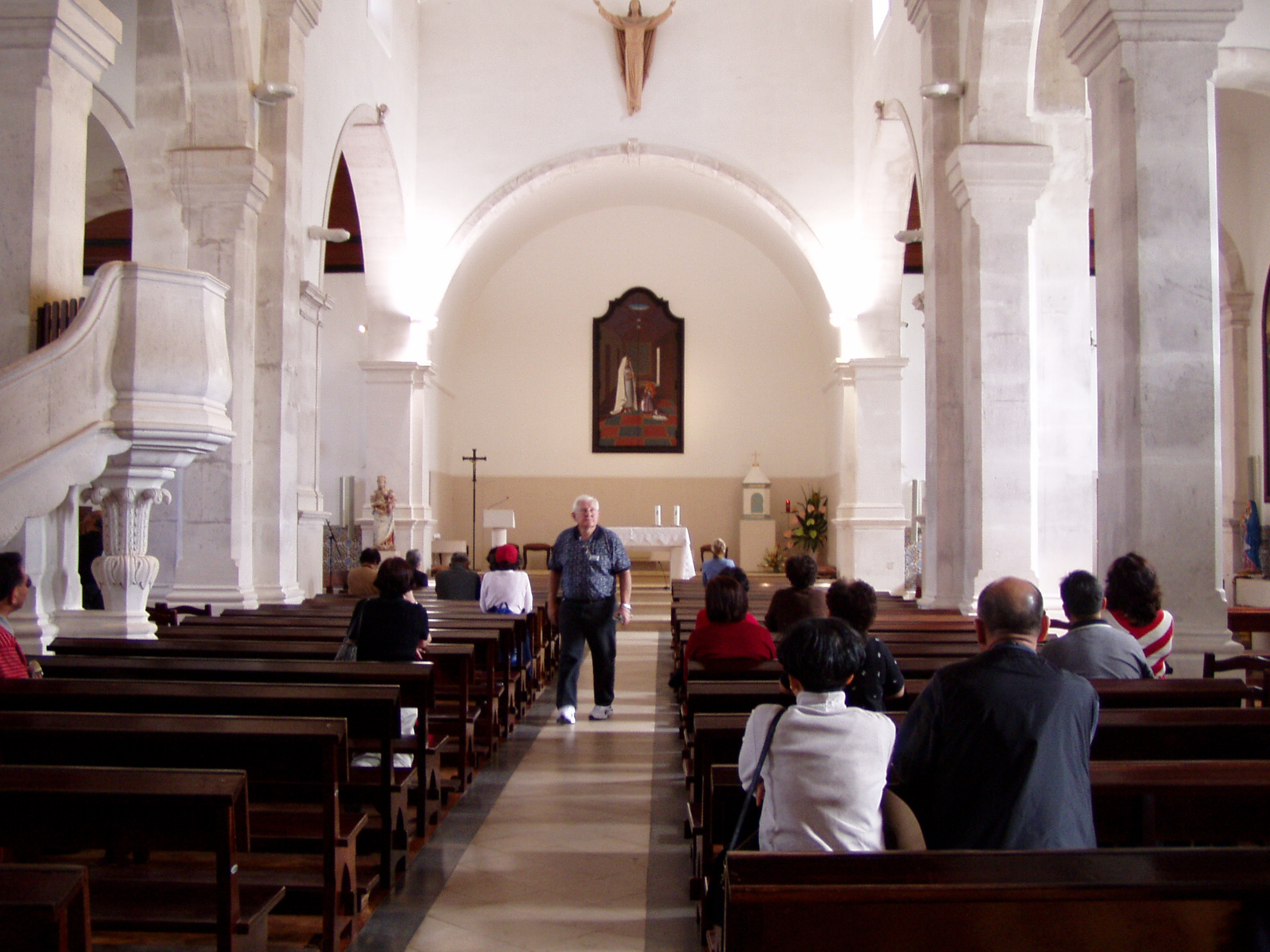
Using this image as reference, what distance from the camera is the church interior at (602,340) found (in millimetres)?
4996

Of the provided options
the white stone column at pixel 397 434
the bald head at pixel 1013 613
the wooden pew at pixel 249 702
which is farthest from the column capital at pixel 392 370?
the bald head at pixel 1013 613

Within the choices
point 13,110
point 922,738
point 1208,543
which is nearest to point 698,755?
point 922,738

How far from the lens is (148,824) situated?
7.80 feet

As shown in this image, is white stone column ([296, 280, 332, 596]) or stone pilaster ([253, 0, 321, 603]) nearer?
stone pilaster ([253, 0, 321, 603])

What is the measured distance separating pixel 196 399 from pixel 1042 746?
4832 millimetres

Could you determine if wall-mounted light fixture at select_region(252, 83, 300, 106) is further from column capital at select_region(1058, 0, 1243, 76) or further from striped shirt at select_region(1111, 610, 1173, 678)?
striped shirt at select_region(1111, 610, 1173, 678)

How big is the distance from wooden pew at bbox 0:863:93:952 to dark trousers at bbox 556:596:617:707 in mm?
4859

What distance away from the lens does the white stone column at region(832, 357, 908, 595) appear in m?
14.4

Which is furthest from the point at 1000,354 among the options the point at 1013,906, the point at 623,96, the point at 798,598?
the point at 623,96

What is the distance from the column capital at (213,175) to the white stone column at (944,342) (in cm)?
511

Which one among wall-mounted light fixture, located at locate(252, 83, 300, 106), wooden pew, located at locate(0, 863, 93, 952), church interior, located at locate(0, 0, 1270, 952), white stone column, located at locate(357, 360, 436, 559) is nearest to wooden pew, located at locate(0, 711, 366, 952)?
church interior, located at locate(0, 0, 1270, 952)

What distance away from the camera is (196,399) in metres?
5.75

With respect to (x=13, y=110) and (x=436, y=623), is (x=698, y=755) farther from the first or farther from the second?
(x=13, y=110)

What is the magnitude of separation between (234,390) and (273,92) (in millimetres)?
2277
